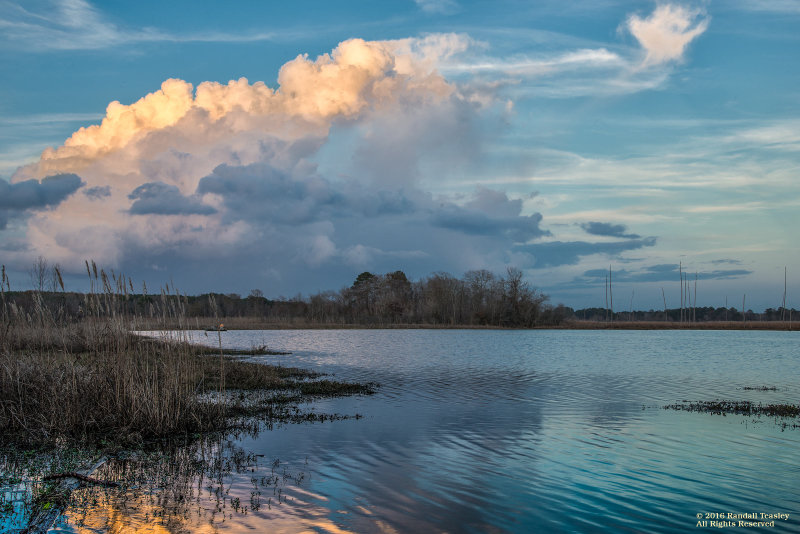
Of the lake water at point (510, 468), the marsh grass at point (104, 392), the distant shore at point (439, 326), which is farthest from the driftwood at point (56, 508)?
the distant shore at point (439, 326)

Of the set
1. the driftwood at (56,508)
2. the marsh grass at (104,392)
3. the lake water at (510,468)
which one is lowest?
the lake water at (510,468)

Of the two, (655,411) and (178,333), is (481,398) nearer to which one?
(655,411)

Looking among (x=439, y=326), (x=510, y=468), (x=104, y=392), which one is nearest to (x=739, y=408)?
(x=510, y=468)

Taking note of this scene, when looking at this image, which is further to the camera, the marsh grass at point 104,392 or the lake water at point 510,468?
the marsh grass at point 104,392

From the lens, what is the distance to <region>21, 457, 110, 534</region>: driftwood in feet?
23.8

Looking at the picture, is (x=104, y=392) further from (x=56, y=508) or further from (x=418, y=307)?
(x=418, y=307)

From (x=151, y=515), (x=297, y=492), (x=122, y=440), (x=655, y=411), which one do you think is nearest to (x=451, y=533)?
(x=297, y=492)

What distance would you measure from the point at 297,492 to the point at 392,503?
1.65 meters

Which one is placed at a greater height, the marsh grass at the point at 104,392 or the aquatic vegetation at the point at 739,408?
the marsh grass at the point at 104,392

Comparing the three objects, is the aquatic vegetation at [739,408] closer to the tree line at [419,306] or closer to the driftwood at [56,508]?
the driftwood at [56,508]

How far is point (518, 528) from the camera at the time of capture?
7.93 metres

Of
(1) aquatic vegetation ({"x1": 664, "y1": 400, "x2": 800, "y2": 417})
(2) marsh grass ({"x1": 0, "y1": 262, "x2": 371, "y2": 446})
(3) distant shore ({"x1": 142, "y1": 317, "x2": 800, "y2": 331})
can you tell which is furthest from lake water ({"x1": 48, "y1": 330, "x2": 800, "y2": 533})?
(3) distant shore ({"x1": 142, "y1": 317, "x2": 800, "y2": 331})

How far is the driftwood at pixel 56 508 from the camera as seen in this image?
726 centimetres

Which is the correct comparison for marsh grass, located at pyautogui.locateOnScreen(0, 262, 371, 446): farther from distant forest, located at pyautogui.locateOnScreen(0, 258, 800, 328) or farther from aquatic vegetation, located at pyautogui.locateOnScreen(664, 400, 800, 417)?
distant forest, located at pyautogui.locateOnScreen(0, 258, 800, 328)
